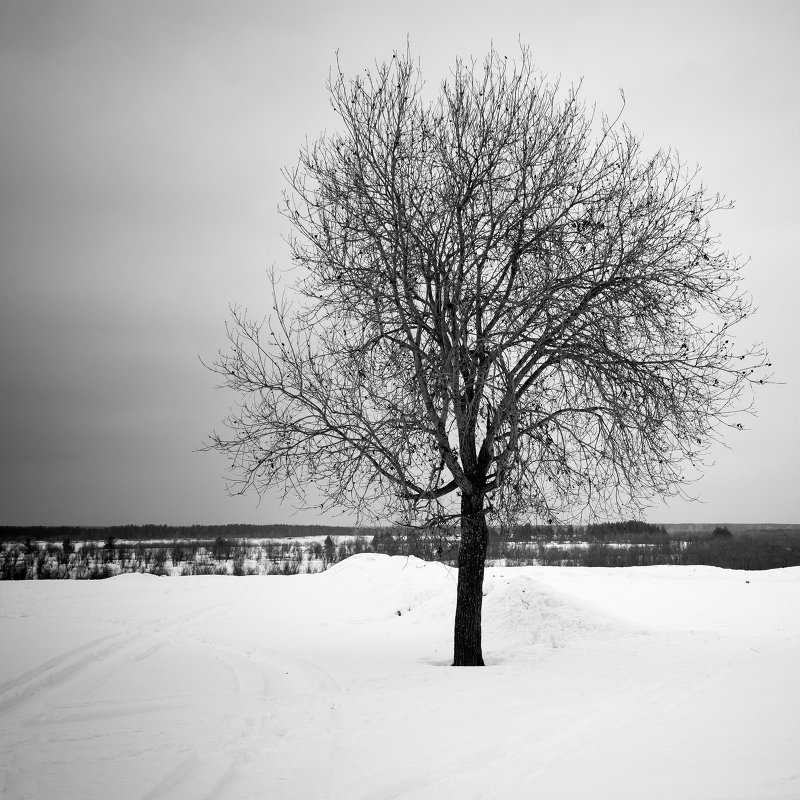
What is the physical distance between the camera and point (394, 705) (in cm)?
666

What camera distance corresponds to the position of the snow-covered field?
434cm

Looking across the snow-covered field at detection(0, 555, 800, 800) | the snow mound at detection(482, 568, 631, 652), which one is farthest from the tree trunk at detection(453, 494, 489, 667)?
the snow mound at detection(482, 568, 631, 652)

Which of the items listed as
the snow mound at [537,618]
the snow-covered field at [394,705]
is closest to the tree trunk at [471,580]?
the snow-covered field at [394,705]

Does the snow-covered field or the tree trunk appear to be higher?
the tree trunk

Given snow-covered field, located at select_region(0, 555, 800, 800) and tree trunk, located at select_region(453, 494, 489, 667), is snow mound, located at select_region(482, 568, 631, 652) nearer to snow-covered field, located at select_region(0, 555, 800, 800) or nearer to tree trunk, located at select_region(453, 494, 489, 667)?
snow-covered field, located at select_region(0, 555, 800, 800)

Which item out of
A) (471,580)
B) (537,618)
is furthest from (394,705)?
(537,618)

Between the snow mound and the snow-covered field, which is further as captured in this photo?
the snow mound

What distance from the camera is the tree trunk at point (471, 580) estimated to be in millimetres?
9453

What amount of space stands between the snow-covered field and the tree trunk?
1.87 feet

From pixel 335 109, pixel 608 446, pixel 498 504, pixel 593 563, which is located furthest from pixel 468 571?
pixel 593 563

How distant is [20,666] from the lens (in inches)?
322

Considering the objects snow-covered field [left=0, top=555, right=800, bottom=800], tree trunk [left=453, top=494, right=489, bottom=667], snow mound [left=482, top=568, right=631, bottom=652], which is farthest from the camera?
snow mound [left=482, top=568, right=631, bottom=652]

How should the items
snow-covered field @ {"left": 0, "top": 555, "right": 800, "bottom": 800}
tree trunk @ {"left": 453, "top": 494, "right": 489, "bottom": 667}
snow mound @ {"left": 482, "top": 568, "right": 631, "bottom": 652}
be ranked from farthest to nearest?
snow mound @ {"left": 482, "top": 568, "right": 631, "bottom": 652} < tree trunk @ {"left": 453, "top": 494, "right": 489, "bottom": 667} < snow-covered field @ {"left": 0, "top": 555, "right": 800, "bottom": 800}

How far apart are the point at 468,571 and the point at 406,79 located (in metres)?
7.70
